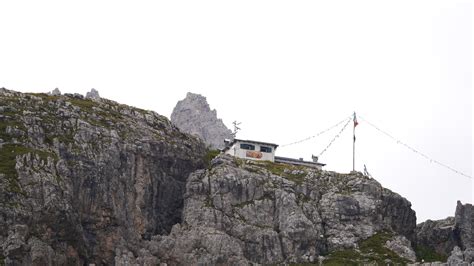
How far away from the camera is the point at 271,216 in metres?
171

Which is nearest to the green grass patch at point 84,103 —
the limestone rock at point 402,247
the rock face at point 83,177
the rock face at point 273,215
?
the rock face at point 83,177

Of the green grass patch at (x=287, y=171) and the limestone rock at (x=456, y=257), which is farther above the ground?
the green grass patch at (x=287, y=171)

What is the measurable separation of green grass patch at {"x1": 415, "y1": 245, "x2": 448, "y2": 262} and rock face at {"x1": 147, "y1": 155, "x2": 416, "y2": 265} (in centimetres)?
512

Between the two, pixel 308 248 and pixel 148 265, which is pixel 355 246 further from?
pixel 148 265

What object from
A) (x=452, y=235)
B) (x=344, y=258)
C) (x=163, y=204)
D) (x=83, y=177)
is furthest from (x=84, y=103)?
(x=452, y=235)

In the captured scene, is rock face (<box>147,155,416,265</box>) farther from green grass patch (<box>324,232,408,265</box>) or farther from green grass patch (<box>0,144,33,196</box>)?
green grass patch (<box>0,144,33,196</box>)

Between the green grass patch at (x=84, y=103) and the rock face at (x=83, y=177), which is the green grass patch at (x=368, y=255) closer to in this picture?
the rock face at (x=83, y=177)

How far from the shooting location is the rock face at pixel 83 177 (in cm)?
14275

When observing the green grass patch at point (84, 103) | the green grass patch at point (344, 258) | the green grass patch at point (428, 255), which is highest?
the green grass patch at point (84, 103)

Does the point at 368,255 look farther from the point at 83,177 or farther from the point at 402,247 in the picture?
the point at 83,177

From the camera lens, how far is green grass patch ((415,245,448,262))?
6875 inches

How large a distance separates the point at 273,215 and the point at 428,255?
3780 centimetres

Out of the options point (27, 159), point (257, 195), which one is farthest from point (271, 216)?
point (27, 159)

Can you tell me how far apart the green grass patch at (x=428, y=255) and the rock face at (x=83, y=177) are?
179 ft
